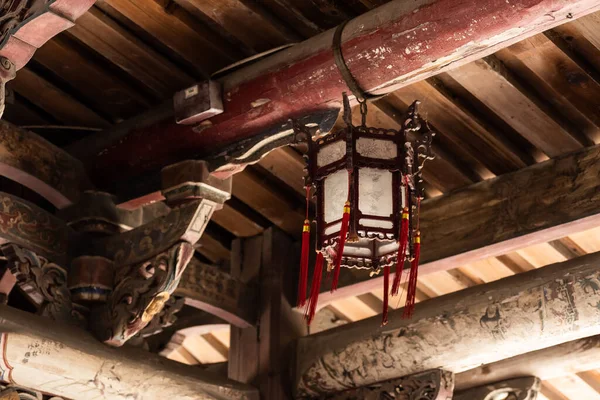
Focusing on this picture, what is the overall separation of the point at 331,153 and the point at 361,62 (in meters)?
0.34

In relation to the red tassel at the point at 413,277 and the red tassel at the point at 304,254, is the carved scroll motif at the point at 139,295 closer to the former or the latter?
the red tassel at the point at 304,254

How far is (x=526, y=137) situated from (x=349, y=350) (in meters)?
1.21

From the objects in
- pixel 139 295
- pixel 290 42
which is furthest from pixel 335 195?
pixel 139 295

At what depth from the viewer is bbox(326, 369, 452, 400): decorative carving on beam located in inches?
223

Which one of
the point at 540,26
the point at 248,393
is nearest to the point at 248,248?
the point at 248,393

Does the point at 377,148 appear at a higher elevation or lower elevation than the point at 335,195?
higher

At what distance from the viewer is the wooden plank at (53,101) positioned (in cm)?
556

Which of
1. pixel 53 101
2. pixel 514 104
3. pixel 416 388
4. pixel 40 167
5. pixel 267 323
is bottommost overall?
pixel 416 388

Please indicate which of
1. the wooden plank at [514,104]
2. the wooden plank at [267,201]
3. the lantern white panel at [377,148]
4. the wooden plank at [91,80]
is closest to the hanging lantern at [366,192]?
the lantern white panel at [377,148]

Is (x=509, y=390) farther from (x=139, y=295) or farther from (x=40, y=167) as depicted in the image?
(x=40, y=167)

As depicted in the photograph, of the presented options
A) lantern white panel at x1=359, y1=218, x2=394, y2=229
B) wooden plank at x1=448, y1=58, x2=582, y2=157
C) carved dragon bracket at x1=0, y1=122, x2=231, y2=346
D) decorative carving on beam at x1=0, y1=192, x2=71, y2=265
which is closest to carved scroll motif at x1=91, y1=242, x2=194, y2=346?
carved dragon bracket at x1=0, y1=122, x2=231, y2=346

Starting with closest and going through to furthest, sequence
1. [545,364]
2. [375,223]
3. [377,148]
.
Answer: [375,223]
[377,148]
[545,364]

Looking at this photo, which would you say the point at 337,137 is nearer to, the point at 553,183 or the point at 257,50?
the point at 257,50

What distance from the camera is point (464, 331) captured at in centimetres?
560
